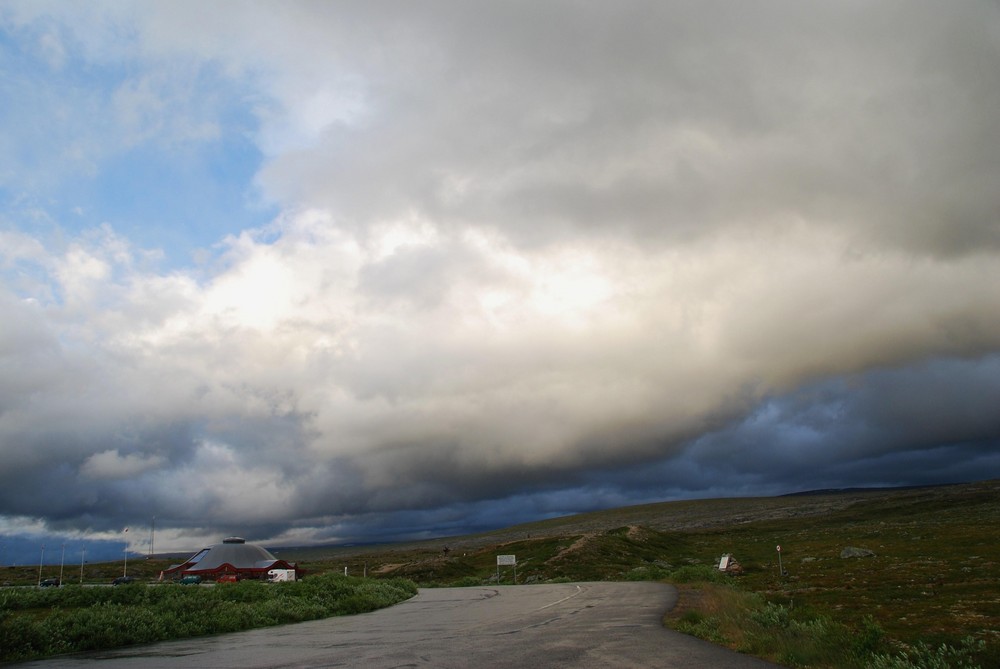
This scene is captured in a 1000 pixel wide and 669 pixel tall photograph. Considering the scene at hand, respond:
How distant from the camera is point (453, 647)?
15.6 m

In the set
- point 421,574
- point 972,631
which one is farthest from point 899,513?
point 972,631

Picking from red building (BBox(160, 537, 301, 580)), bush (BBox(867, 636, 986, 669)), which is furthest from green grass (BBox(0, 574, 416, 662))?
red building (BBox(160, 537, 301, 580))

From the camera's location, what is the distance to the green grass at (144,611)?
54.3ft

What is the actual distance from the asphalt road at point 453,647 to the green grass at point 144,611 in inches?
45.8

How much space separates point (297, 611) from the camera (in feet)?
90.3

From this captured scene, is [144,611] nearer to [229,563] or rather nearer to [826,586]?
[826,586]

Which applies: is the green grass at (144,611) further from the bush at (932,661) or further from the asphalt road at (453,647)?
the bush at (932,661)

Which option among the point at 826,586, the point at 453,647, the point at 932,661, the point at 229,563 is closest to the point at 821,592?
the point at 826,586

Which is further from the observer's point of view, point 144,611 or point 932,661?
point 144,611

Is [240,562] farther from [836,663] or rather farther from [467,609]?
[836,663]

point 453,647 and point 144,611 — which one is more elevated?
point 144,611

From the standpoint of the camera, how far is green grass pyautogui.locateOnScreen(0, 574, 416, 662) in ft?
54.3

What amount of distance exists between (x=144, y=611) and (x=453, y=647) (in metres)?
11.1

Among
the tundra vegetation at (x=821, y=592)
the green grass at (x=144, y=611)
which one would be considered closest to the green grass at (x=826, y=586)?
the tundra vegetation at (x=821, y=592)
